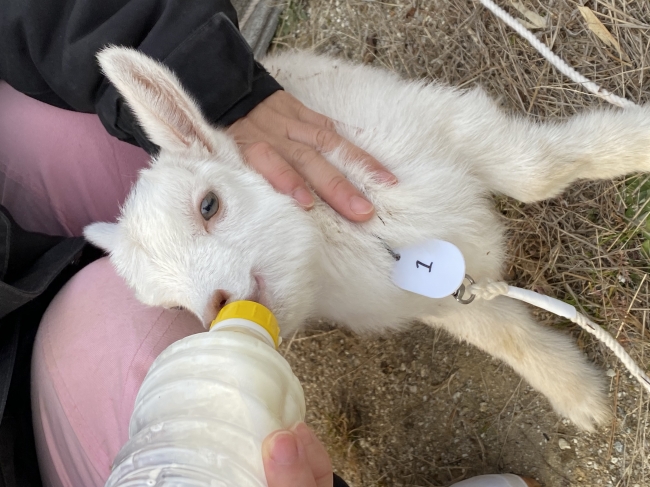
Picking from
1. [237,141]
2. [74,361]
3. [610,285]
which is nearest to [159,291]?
[74,361]

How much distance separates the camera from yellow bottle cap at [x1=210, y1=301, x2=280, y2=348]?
1.40 meters

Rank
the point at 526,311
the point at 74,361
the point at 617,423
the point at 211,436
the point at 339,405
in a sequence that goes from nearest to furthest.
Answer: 1. the point at 211,436
2. the point at 74,361
3. the point at 617,423
4. the point at 526,311
5. the point at 339,405

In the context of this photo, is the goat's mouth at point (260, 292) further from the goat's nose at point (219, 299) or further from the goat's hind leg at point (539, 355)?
the goat's hind leg at point (539, 355)

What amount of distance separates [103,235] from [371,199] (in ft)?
3.50

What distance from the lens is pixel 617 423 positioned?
2.43m

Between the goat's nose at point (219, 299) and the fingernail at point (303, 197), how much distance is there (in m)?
0.48

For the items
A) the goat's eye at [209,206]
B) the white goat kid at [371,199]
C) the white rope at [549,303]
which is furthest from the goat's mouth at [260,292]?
the white rope at [549,303]

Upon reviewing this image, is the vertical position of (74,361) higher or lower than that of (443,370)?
higher

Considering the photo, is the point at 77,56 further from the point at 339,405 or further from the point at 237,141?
the point at 339,405

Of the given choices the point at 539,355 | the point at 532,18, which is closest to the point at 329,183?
the point at 539,355

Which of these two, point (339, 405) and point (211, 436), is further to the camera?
point (339, 405)

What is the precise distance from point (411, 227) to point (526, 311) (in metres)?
1.04

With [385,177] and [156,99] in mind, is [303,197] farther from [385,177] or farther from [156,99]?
[156,99]

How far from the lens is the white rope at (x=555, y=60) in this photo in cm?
239
